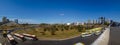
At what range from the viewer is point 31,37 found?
91.7 feet

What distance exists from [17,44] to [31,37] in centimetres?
662

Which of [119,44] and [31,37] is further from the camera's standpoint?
[31,37]

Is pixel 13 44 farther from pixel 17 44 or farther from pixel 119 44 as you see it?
pixel 119 44

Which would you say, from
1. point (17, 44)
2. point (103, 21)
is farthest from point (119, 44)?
point (103, 21)

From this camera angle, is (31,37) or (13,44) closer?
(13,44)

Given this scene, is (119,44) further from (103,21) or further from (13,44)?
(103,21)

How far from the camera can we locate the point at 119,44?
2086 centimetres

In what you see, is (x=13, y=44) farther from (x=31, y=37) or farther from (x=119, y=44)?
(x=119, y=44)

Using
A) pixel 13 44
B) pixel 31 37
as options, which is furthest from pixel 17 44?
pixel 31 37

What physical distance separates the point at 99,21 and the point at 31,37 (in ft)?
399

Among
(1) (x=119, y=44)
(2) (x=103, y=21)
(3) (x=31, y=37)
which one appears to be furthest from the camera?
(2) (x=103, y=21)

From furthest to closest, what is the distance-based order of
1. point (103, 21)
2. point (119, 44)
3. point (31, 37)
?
1. point (103, 21)
2. point (31, 37)
3. point (119, 44)

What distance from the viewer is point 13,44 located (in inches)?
833

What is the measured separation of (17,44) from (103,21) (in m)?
120
